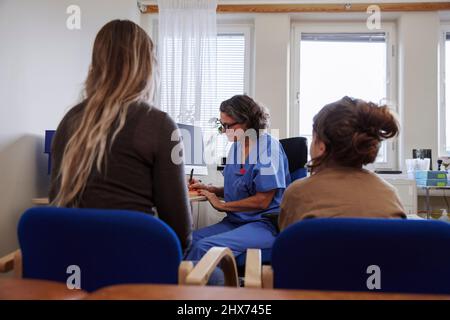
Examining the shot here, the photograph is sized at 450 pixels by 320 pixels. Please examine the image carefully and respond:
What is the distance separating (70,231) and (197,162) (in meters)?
1.98

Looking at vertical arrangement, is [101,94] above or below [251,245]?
above

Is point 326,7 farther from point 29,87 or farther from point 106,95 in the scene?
point 106,95

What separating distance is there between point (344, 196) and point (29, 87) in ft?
7.03

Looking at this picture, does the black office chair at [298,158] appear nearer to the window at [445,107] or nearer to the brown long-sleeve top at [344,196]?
the brown long-sleeve top at [344,196]

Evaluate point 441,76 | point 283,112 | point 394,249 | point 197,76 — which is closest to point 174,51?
point 197,76

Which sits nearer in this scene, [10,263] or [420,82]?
[10,263]

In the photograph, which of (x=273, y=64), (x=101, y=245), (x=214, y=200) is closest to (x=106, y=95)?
(x=101, y=245)

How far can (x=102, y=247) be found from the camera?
77 centimetres

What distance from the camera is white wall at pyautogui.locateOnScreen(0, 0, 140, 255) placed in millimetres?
1991

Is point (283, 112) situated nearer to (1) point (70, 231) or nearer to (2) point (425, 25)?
(2) point (425, 25)

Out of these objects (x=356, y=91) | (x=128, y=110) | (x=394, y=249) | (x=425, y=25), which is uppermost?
(x=425, y=25)

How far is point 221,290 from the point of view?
444mm

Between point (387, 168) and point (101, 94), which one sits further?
point (387, 168)

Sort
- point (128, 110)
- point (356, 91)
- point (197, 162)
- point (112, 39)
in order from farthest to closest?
point (356, 91)
point (197, 162)
point (112, 39)
point (128, 110)
